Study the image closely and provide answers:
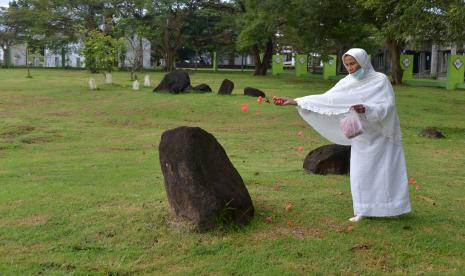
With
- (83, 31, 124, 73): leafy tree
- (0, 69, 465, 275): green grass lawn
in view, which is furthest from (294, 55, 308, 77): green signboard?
(0, 69, 465, 275): green grass lawn

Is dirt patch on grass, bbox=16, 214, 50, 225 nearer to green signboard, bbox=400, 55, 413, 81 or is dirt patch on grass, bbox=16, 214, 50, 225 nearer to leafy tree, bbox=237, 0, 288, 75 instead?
leafy tree, bbox=237, 0, 288, 75

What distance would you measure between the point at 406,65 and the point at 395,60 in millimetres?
2807

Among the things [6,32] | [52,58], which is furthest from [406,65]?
[52,58]

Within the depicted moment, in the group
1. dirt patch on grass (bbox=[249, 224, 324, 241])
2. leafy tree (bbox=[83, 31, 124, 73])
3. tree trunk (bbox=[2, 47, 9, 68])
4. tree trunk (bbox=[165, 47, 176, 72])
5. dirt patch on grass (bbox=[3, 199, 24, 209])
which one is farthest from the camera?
tree trunk (bbox=[2, 47, 9, 68])

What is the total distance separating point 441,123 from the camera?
16.7 m

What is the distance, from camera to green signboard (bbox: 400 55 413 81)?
34.9 meters

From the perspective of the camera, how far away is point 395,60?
3297 centimetres

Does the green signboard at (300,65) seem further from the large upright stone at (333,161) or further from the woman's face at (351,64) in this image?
the woman's face at (351,64)

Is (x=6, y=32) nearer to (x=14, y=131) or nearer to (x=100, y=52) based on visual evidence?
(x=100, y=52)

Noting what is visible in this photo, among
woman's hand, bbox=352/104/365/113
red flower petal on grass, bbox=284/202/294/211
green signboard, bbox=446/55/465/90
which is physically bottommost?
red flower petal on grass, bbox=284/202/294/211

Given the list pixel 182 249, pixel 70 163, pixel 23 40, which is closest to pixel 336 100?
pixel 182 249

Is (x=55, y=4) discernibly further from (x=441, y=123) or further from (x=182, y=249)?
(x=182, y=249)

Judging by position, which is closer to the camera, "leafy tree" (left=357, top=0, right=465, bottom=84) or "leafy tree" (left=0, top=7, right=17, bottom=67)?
"leafy tree" (left=357, top=0, right=465, bottom=84)

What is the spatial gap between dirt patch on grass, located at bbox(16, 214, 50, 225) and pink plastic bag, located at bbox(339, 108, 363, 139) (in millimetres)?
3357
